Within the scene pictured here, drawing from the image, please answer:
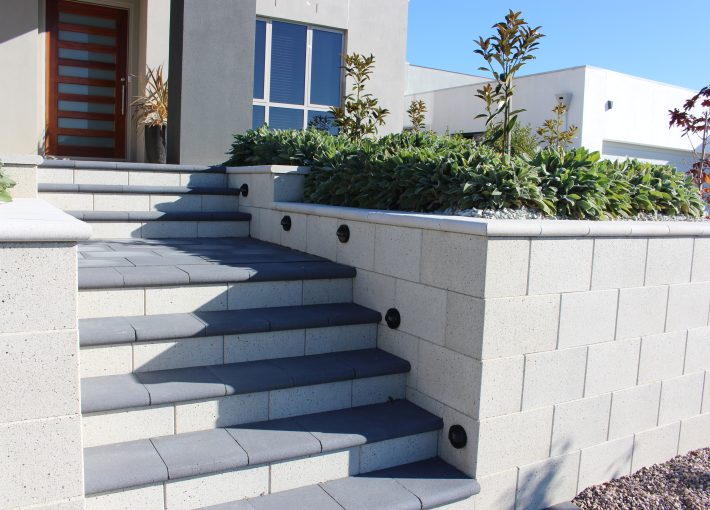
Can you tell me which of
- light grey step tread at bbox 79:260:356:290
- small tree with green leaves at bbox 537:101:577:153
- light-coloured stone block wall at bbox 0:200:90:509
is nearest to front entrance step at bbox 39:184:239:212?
light grey step tread at bbox 79:260:356:290

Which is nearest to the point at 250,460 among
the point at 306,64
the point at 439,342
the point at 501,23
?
the point at 439,342

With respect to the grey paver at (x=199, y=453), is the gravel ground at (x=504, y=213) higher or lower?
higher

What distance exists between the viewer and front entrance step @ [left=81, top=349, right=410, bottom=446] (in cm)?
239

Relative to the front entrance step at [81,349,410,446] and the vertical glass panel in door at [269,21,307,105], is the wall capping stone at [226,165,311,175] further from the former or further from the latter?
the vertical glass panel in door at [269,21,307,105]

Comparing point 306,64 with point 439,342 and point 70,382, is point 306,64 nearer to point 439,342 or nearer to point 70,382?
point 439,342

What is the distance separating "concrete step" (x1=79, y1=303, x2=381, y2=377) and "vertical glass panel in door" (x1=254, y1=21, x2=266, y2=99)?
646 cm

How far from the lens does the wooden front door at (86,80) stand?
8.19m

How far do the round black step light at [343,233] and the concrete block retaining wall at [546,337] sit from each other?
0.04 meters

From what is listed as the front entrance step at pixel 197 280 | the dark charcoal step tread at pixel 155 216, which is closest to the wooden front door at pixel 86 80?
the dark charcoal step tread at pixel 155 216

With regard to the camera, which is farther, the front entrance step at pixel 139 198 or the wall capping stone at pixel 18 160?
the front entrance step at pixel 139 198

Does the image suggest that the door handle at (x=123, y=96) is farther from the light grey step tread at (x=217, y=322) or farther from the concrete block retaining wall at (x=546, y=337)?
the light grey step tread at (x=217, y=322)

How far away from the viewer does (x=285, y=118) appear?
9.38 metres

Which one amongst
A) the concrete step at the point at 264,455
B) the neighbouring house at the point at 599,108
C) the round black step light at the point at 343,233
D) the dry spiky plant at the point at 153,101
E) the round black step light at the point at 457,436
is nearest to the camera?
the concrete step at the point at 264,455

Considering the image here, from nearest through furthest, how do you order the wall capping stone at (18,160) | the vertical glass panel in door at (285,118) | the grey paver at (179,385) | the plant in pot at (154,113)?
the grey paver at (179,385) → the wall capping stone at (18,160) → the plant in pot at (154,113) → the vertical glass panel in door at (285,118)
